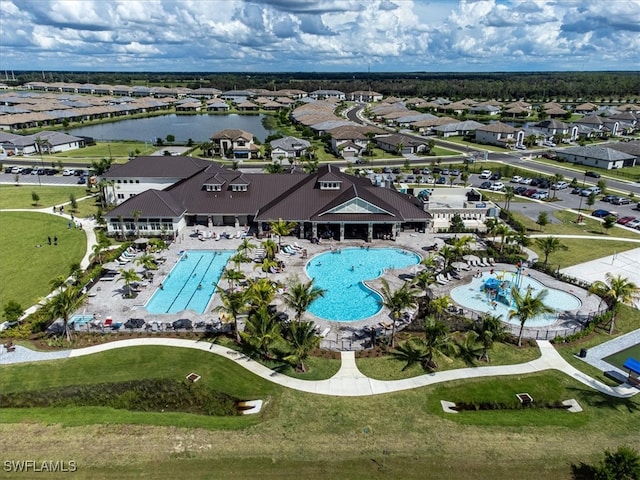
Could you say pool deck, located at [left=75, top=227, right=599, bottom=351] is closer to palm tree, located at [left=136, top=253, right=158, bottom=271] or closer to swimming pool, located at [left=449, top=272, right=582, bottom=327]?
swimming pool, located at [left=449, top=272, right=582, bottom=327]

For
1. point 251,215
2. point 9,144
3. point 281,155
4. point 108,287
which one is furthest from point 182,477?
point 9,144

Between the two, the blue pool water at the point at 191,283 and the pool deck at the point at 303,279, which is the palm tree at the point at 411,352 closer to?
the pool deck at the point at 303,279

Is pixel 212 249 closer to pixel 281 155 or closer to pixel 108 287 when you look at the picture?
pixel 108 287

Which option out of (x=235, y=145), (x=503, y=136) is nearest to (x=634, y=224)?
(x=503, y=136)

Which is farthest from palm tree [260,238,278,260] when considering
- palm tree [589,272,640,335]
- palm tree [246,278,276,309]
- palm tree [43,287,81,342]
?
palm tree [589,272,640,335]

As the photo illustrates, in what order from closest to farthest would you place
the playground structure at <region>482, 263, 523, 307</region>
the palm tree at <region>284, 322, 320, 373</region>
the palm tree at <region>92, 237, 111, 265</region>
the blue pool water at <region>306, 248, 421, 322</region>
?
the palm tree at <region>284, 322, 320, 373</region>, the blue pool water at <region>306, 248, 421, 322</region>, the playground structure at <region>482, 263, 523, 307</region>, the palm tree at <region>92, 237, 111, 265</region>

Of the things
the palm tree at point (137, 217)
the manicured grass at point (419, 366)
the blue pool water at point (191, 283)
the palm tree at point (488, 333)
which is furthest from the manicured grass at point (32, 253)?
the palm tree at point (488, 333)

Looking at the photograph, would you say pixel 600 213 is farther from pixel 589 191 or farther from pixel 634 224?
pixel 589 191
